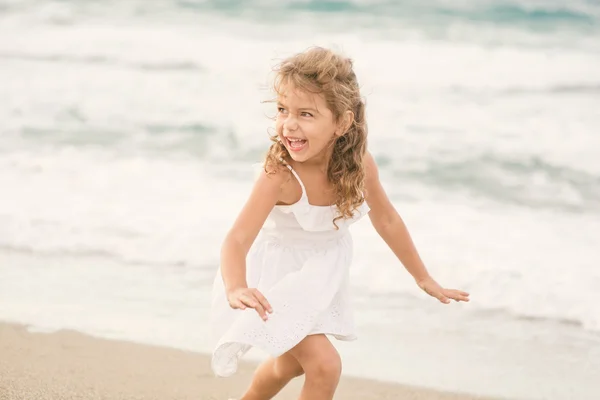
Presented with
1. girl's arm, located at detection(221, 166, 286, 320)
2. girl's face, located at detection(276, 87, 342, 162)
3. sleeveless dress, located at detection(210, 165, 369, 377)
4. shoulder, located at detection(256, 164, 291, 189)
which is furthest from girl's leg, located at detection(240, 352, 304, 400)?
girl's face, located at detection(276, 87, 342, 162)

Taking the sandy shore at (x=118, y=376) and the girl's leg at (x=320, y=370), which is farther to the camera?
the sandy shore at (x=118, y=376)

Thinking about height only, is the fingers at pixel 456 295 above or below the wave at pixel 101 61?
above

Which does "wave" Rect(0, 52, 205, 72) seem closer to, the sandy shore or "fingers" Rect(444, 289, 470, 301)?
the sandy shore

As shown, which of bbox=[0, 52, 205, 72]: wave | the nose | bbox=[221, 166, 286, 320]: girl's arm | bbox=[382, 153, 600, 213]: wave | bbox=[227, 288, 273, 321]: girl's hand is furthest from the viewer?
bbox=[0, 52, 205, 72]: wave

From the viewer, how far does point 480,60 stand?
10797mm

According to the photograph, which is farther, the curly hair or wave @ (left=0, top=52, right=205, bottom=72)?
wave @ (left=0, top=52, right=205, bottom=72)

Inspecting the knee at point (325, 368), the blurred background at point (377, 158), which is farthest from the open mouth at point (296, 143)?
the blurred background at point (377, 158)

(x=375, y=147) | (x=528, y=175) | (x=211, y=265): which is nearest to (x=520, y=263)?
(x=211, y=265)

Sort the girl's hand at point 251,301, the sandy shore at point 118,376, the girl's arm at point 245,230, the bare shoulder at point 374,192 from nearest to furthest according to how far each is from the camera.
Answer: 1. the girl's hand at point 251,301
2. the girl's arm at point 245,230
3. the bare shoulder at point 374,192
4. the sandy shore at point 118,376

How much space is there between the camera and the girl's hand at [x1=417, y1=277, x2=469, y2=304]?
122 inches

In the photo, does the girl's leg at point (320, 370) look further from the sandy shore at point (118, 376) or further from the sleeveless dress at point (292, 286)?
the sandy shore at point (118, 376)

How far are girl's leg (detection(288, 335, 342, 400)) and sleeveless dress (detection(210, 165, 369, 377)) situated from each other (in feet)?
0.19

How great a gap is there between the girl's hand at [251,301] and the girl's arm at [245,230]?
0.03 metres

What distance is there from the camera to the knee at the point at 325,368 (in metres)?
2.81
